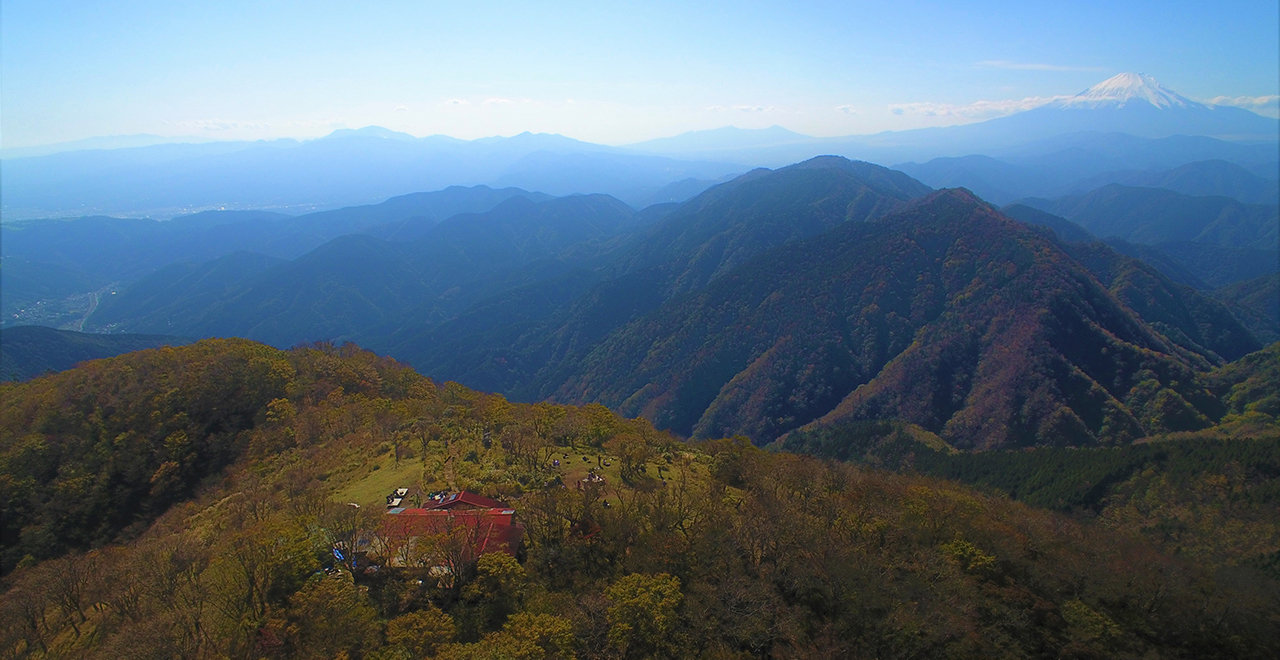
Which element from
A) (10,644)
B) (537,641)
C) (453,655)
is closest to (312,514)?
(10,644)

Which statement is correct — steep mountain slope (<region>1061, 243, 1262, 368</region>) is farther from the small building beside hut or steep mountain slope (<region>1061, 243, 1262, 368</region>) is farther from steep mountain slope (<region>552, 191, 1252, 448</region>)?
the small building beside hut

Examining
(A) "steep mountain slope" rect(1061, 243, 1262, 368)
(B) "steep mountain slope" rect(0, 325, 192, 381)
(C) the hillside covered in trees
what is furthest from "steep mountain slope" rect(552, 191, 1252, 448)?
(B) "steep mountain slope" rect(0, 325, 192, 381)

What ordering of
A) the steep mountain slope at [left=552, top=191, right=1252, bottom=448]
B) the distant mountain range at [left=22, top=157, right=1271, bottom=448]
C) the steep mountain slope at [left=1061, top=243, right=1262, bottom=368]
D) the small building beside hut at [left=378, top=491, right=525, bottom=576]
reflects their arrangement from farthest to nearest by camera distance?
the steep mountain slope at [left=1061, top=243, right=1262, bottom=368] → the distant mountain range at [left=22, top=157, right=1271, bottom=448] → the steep mountain slope at [left=552, top=191, right=1252, bottom=448] → the small building beside hut at [left=378, top=491, right=525, bottom=576]

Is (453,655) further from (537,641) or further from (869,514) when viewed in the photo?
(869,514)

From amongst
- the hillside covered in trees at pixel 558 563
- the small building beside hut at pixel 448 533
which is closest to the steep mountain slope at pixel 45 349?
the hillside covered in trees at pixel 558 563

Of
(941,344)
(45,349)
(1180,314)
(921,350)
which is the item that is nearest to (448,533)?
(921,350)

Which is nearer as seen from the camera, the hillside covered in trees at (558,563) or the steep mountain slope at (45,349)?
the hillside covered in trees at (558,563)

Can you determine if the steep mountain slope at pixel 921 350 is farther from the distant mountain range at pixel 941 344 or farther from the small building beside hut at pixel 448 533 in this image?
the small building beside hut at pixel 448 533
